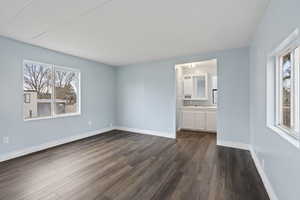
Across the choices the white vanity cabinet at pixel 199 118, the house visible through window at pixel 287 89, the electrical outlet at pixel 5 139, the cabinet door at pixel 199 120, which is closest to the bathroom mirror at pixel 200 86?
the white vanity cabinet at pixel 199 118

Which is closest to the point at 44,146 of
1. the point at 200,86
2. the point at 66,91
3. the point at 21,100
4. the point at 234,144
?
the point at 21,100

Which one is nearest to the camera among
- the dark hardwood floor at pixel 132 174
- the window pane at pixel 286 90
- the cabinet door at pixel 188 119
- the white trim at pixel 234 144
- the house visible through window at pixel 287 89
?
the house visible through window at pixel 287 89

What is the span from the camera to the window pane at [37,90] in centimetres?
319

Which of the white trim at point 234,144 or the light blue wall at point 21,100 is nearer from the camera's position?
the light blue wall at point 21,100

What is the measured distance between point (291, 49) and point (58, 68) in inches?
178

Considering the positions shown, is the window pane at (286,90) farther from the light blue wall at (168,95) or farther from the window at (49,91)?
the window at (49,91)

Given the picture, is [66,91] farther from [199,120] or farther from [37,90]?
[199,120]

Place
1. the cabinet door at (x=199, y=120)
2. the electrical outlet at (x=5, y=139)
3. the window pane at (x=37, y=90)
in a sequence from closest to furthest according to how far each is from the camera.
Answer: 1. the electrical outlet at (x=5, y=139)
2. the window pane at (x=37, y=90)
3. the cabinet door at (x=199, y=120)

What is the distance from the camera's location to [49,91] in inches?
143

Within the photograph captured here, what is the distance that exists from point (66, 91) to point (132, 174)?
3113 mm

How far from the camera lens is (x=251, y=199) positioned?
1.69 metres

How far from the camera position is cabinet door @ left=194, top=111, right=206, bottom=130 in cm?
494

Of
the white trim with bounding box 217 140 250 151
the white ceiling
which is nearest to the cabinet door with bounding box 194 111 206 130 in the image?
the white trim with bounding box 217 140 250 151

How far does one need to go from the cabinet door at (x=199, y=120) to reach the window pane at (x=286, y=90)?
3328 mm
